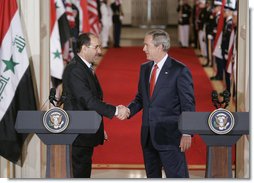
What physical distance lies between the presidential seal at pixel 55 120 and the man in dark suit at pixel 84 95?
472mm

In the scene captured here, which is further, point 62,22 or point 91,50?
point 62,22

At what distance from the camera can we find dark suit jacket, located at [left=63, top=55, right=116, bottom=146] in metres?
6.79

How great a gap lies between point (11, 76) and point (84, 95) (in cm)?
101

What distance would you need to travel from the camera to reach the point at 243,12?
7543 millimetres

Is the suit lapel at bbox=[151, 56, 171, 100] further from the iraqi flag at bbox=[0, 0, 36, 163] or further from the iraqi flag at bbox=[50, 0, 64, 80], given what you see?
the iraqi flag at bbox=[50, 0, 64, 80]

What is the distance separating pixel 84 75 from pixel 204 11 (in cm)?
1171

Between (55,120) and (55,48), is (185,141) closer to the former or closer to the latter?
(55,120)

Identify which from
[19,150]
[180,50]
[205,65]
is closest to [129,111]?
[19,150]

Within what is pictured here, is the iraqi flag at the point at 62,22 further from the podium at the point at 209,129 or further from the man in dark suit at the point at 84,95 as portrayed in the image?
the podium at the point at 209,129

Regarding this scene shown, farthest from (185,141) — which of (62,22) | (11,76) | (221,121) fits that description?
(62,22)

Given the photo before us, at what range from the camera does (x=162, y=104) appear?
6.75 metres

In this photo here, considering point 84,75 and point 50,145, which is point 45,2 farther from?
point 50,145

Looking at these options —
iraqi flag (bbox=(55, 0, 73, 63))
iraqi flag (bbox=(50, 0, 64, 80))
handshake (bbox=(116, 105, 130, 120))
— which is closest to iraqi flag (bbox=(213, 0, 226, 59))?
iraqi flag (bbox=(55, 0, 73, 63))

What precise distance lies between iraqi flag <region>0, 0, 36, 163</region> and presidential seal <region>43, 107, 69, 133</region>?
115cm
